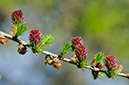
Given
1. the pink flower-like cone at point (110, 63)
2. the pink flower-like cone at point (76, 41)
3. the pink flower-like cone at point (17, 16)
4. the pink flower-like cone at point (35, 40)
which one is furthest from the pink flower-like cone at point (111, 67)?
the pink flower-like cone at point (17, 16)

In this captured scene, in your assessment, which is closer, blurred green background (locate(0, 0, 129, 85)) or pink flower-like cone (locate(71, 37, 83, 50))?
pink flower-like cone (locate(71, 37, 83, 50))

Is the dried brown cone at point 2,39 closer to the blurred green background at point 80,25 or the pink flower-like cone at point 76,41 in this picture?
the pink flower-like cone at point 76,41

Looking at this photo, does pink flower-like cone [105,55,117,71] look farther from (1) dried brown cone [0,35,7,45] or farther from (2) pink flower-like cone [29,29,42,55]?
(1) dried brown cone [0,35,7,45]

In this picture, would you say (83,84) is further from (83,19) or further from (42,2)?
(42,2)

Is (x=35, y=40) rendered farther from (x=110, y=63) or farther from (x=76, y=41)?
(x=110, y=63)

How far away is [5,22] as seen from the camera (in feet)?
16.5

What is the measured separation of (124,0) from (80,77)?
8.65 ft

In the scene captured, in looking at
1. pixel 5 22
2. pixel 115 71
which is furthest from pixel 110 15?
pixel 115 71

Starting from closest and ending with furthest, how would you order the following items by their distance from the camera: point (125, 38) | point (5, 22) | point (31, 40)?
1. point (31, 40)
2. point (5, 22)
3. point (125, 38)

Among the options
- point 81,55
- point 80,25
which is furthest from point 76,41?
point 80,25

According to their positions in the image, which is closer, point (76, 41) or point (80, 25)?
point (76, 41)

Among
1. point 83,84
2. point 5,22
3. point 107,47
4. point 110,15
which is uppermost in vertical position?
point 110,15

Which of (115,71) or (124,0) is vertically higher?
(124,0)

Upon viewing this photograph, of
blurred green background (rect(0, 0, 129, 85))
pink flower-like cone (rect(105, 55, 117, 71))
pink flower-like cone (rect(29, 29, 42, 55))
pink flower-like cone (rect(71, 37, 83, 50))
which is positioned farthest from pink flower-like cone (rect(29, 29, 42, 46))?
blurred green background (rect(0, 0, 129, 85))
